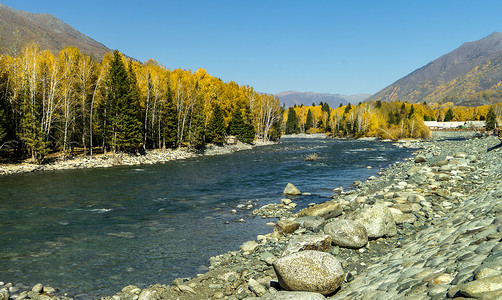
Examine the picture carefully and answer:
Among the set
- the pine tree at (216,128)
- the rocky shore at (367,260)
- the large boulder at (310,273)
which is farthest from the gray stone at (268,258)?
the pine tree at (216,128)

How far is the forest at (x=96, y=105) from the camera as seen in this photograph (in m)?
37.3

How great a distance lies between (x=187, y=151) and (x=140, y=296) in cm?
4731

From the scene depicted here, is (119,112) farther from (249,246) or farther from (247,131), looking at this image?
(249,246)

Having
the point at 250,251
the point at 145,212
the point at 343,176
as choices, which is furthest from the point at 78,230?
the point at 343,176

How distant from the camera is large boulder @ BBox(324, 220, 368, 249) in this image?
10391 millimetres

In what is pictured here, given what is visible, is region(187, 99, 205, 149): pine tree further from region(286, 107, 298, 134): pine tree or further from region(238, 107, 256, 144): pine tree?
region(286, 107, 298, 134): pine tree

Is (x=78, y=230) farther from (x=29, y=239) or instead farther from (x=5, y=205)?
(x=5, y=205)

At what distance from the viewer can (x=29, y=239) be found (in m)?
13.1

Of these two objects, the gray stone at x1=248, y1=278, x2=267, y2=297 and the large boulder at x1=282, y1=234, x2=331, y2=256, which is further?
the large boulder at x1=282, y1=234, x2=331, y2=256

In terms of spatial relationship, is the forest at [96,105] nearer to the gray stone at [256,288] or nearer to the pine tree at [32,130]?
the pine tree at [32,130]

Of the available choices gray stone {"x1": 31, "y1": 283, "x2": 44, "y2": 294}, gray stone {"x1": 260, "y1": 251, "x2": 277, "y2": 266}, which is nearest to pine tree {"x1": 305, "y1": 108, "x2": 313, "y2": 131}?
gray stone {"x1": 260, "y1": 251, "x2": 277, "y2": 266}

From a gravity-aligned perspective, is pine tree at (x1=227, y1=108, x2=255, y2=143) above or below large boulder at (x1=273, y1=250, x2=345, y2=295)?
above

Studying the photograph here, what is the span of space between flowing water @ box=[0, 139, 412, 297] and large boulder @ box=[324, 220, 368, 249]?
389cm

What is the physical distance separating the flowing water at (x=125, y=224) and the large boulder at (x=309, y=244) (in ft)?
10.6
